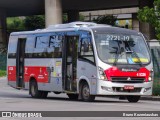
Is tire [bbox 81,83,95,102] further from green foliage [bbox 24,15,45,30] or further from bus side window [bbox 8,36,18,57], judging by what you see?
green foliage [bbox 24,15,45,30]

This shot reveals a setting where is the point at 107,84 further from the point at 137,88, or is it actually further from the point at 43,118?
the point at 43,118

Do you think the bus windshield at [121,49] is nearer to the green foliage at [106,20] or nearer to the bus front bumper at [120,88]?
the bus front bumper at [120,88]

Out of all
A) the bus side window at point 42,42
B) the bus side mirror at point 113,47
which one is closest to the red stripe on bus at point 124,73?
the bus side mirror at point 113,47

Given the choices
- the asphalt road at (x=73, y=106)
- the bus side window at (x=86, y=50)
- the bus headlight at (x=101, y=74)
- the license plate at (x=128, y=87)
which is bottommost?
the asphalt road at (x=73, y=106)

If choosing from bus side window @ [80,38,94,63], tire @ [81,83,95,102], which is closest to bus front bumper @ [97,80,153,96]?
tire @ [81,83,95,102]

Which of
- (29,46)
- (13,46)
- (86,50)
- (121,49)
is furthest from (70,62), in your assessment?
(13,46)

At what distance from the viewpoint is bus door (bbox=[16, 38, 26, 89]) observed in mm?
29484

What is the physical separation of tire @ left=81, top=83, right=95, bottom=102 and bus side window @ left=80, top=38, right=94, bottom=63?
3.65 feet

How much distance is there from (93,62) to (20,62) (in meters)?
6.62

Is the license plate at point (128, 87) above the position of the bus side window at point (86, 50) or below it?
below

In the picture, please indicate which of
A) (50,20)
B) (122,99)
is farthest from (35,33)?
(50,20)

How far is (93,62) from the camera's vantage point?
23953 millimetres

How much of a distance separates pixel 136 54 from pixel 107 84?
1872 mm

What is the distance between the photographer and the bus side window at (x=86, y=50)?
24.2 meters
